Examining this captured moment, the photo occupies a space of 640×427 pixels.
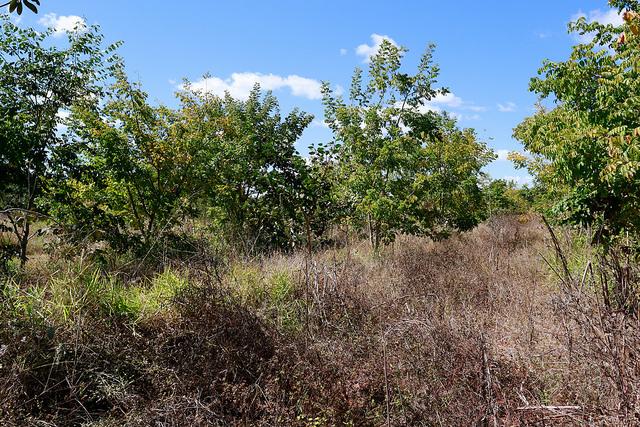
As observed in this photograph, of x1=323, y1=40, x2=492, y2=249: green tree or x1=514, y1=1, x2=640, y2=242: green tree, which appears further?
x1=323, y1=40, x2=492, y2=249: green tree

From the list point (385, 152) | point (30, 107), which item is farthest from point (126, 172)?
point (385, 152)

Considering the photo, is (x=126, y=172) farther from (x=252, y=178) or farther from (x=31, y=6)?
(x=31, y=6)

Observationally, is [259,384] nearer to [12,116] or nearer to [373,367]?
[373,367]

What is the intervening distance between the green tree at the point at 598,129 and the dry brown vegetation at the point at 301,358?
4.45 ft

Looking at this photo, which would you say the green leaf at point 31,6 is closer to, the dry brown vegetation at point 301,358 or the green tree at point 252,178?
the dry brown vegetation at point 301,358

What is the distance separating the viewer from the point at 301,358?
12.0 feet

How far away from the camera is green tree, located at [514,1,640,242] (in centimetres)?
451

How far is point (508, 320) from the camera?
436cm

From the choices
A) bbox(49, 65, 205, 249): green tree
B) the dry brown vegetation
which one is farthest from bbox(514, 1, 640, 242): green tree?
bbox(49, 65, 205, 249): green tree

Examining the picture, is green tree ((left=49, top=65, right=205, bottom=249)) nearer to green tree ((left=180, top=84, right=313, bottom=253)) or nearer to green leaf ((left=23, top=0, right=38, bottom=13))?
green tree ((left=180, top=84, right=313, bottom=253))

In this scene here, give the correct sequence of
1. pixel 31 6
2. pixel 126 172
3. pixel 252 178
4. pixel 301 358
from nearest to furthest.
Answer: pixel 31 6 → pixel 301 358 → pixel 126 172 → pixel 252 178

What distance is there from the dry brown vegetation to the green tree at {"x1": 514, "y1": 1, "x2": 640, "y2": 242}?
136 cm

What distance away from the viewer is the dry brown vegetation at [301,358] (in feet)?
9.14

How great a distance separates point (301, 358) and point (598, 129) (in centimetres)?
385
